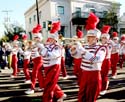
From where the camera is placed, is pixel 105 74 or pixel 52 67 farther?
pixel 105 74

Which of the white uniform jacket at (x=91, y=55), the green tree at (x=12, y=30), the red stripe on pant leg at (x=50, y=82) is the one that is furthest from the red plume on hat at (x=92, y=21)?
the green tree at (x=12, y=30)

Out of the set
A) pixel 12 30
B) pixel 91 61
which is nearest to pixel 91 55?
pixel 91 61

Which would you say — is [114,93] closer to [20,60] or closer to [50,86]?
[50,86]

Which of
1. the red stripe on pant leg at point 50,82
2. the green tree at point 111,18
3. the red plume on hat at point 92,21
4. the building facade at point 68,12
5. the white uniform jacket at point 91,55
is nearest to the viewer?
the white uniform jacket at point 91,55

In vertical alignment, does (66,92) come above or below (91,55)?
below

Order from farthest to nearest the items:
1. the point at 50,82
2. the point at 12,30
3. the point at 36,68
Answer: the point at 12,30 < the point at 36,68 < the point at 50,82

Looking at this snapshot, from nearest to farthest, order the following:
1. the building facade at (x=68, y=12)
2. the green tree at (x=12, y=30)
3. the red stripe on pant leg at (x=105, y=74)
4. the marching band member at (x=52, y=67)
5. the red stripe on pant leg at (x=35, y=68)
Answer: the marching band member at (x=52, y=67), the red stripe on pant leg at (x=105, y=74), the red stripe on pant leg at (x=35, y=68), the building facade at (x=68, y=12), the green tree at (x=12, y=30)

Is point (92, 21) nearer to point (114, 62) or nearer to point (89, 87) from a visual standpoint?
point (89, 87)

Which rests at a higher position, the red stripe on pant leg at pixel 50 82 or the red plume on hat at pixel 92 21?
the red plume on hat at pixel 92 21

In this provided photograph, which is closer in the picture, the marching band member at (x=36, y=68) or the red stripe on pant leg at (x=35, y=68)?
the marching band member at (x=36, y=68)

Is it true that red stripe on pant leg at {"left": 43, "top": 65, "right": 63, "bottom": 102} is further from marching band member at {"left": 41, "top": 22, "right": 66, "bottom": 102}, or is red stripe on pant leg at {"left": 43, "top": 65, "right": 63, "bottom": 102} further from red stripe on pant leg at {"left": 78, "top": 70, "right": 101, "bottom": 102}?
red stripe on pant leg at {"left": 78, "top": 70, "right": 101, "bottom": 102}

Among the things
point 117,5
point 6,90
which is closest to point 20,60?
point 6,90

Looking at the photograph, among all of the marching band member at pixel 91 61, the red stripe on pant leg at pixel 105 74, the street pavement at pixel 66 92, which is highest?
the marching band member at pixel 91 61

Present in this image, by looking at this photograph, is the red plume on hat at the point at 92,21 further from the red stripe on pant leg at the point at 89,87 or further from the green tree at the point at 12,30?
the green tree at the point at 12,30
